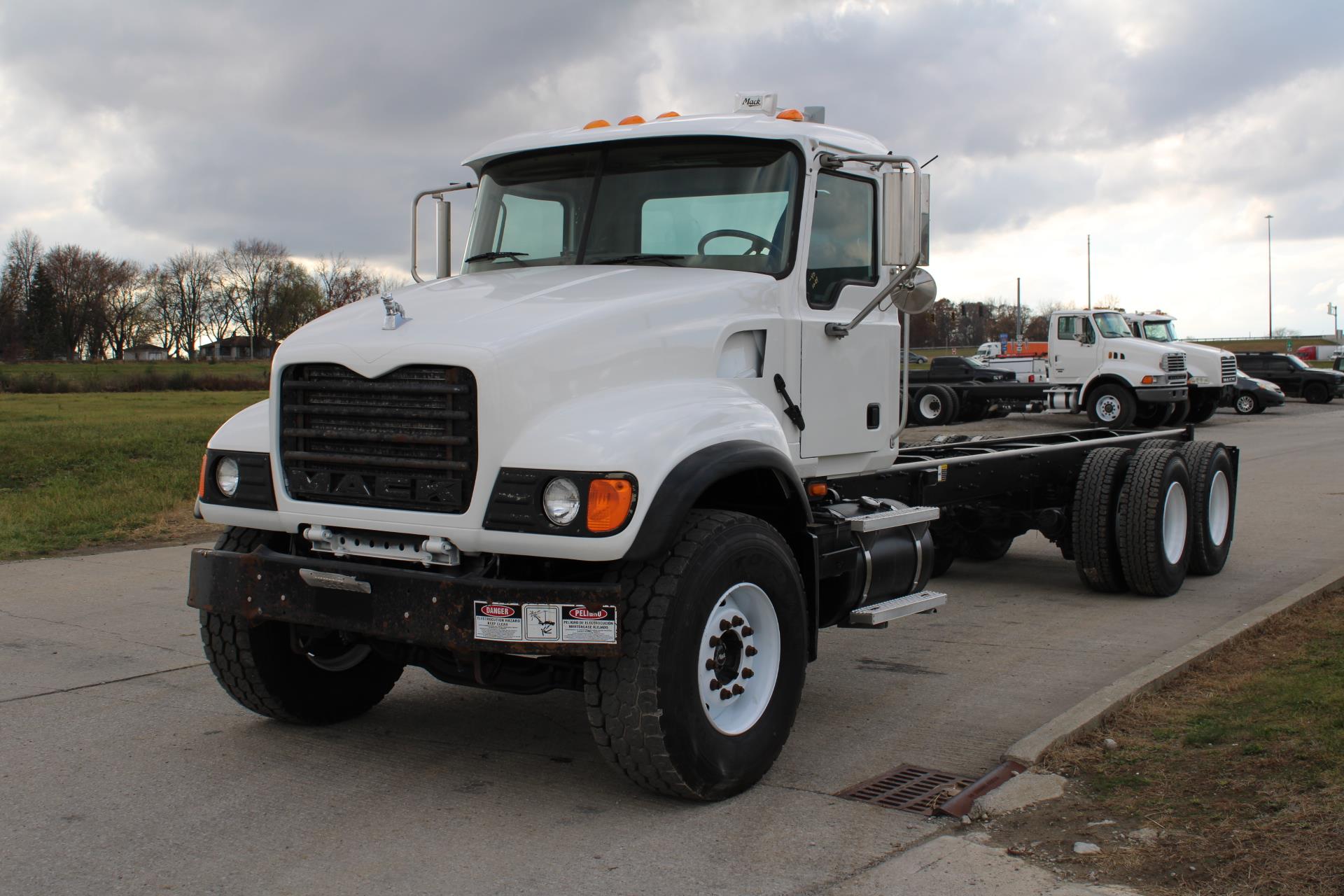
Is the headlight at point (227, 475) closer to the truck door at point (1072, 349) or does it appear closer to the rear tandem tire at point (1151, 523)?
the rear tandem tire at point (1151, 523)

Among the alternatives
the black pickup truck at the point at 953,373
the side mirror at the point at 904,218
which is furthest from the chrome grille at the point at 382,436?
the black pickup truck at the point at 953,373

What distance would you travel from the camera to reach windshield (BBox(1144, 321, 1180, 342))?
27.9 m

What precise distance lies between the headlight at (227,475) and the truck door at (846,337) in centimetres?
248

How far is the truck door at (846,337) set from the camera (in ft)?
19.3

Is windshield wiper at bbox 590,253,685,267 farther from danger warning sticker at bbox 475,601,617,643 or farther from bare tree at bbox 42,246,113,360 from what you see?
bare tree at bbox 42,246,113,360

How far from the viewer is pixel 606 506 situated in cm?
429

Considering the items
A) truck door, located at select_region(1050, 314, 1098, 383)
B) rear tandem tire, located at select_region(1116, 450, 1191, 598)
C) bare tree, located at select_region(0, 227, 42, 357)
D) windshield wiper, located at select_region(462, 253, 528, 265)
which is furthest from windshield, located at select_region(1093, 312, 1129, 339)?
bare tree, located at select_region(0, 227, 42, 357)

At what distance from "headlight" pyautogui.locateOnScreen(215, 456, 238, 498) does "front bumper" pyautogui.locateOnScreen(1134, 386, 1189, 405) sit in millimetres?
24325

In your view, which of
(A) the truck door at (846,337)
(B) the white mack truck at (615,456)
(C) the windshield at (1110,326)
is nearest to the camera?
(B) the white mack truck at (615,456)

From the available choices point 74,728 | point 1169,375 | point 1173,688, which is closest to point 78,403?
point 1169,375

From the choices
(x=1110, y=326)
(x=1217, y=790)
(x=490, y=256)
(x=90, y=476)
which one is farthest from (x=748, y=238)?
(x=1110, y=326)

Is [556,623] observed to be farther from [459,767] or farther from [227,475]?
[227,475]

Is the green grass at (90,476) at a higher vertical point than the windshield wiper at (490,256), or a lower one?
lower

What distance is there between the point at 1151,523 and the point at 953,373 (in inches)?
947
